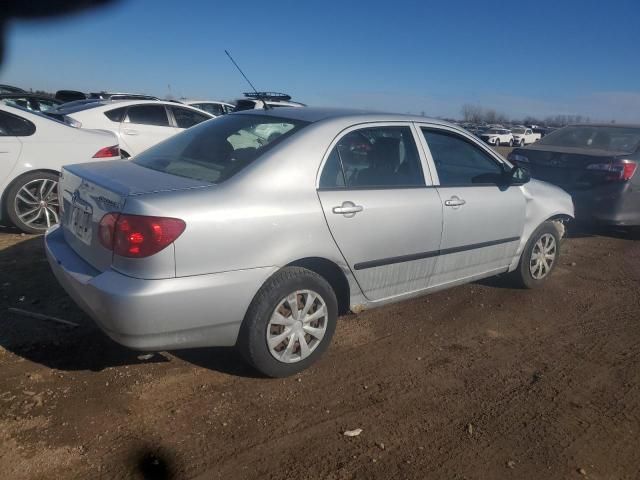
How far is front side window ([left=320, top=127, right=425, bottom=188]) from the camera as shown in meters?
3.34

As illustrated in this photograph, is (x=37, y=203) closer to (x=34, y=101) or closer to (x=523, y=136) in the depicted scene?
(x=34, y=101)

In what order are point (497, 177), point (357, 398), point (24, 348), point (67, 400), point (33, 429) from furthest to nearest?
point (497, 177) < point (24, 348) < point (357, 398) < point (67, 400) < point (33, 429)

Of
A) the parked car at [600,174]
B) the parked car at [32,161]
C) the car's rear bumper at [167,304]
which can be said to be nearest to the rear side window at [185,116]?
the parked car at [32,161]

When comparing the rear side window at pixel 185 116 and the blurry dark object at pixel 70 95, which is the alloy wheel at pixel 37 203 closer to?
the rear side window at pixel 185 116

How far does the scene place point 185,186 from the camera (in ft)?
9.50

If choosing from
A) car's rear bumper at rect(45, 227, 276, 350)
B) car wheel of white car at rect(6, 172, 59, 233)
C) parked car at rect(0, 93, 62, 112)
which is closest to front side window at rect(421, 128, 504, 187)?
car's rear bumper at rect(45, 227, 276, 350)

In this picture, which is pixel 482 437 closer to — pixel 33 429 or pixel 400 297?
pixel 400 297

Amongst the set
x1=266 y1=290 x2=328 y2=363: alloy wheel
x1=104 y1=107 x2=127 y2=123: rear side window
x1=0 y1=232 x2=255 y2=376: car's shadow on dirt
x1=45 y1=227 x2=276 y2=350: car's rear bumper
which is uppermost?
x1=104 y1=107 x2=127 y2=123: rear side window

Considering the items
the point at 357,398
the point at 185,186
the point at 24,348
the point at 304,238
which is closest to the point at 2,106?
the point at 24,348

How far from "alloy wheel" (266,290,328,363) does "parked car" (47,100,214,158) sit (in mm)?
6022

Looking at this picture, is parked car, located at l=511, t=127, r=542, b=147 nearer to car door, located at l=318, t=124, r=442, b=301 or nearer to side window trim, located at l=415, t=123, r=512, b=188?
side window trim, located at l=415, t=123, r=512, b=188

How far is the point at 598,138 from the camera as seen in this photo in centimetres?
715

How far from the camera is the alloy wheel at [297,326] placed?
309 cm

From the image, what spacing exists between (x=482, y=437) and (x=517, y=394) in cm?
55
